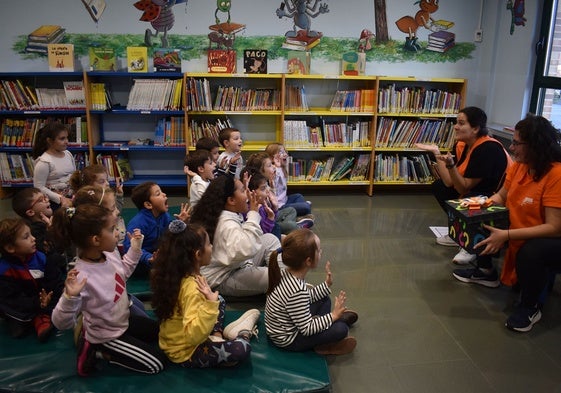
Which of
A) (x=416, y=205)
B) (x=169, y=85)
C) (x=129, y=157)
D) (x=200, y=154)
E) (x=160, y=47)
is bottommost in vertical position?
(x=416, y=205)

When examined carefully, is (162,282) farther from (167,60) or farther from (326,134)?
(326,134)

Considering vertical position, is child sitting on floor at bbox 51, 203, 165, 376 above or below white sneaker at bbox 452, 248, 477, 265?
above

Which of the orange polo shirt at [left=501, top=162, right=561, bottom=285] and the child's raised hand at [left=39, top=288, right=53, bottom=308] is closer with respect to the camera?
the child's raised hand at [left=39, top=288, right=53, bottom=308]

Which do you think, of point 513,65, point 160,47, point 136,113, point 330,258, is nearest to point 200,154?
point 330,258

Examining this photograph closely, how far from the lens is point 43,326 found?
2.59 meters

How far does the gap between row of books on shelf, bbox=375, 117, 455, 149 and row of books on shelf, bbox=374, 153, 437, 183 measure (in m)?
0.19

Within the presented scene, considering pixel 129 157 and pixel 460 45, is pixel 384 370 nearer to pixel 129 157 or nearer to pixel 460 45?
pixel 129 157

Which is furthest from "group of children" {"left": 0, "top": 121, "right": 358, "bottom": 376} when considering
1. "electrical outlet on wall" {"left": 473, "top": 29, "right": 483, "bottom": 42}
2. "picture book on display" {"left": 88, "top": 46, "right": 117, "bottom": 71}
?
"electrical outlet on wall" {"left": 473, "top": 29, "right": 483, "bottom": 42}

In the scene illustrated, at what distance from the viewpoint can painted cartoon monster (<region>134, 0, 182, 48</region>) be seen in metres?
5.50

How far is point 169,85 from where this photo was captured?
17.7 feet

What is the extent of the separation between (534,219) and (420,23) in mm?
3632

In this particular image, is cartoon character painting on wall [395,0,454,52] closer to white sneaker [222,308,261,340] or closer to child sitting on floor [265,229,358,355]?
child sitting on floor [265,229,358,355]

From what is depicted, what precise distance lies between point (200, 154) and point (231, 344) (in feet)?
6.92

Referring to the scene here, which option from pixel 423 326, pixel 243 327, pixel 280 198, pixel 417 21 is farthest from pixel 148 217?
pixel 417 21
